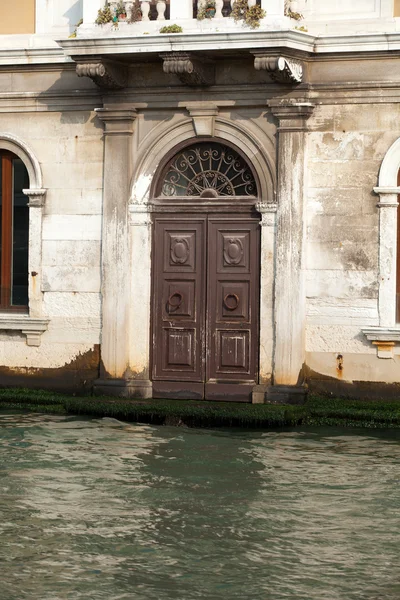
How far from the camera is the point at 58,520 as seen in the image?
935 cm

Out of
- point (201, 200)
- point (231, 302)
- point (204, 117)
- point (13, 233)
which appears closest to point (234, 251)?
point (231, 302)

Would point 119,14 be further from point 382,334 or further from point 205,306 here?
point 382,334

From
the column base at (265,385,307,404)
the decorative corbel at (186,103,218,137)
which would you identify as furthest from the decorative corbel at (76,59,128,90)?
the column base at (265,385,307,404)

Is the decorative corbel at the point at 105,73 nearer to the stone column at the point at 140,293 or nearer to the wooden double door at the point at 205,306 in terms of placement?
the stone column at the point at 140,293

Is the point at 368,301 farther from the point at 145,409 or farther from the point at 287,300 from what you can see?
the point at 145,409

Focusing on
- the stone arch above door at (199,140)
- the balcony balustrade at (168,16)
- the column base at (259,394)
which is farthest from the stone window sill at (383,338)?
the balcony balustrade at (168,16)

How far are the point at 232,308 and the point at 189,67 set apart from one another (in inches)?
99.5

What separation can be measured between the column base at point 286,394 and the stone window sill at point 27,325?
2.70m

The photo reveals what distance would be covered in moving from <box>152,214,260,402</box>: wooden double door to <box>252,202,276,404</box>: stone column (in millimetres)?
110

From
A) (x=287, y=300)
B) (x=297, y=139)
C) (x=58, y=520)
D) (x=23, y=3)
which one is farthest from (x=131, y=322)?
(x=58, y=520)

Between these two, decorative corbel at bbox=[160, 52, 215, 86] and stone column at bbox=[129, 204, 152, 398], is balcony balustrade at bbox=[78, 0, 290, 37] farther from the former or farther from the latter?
stone column at bbox=[129, 204, 152, 398]

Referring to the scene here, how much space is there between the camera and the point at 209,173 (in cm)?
1446

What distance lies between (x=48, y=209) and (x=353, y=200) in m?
3.42

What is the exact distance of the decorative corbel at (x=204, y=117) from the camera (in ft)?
46.6
